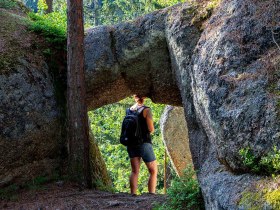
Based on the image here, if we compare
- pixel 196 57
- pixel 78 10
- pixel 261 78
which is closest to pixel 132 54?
pixel 78 10

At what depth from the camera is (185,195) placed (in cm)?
554

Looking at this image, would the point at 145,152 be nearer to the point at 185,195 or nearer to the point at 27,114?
the point at 27,114

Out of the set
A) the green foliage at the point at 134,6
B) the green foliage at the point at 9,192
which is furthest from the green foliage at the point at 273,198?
the green foliage at the point at 134,6

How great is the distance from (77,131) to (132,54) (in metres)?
2.09

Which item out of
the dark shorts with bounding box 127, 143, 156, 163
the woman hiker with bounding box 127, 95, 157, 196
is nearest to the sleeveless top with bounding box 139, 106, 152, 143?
the woman hiker with bounding box 127, 95, 157, 196

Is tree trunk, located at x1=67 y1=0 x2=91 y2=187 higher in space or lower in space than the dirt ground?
higher

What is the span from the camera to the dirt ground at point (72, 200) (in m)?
6.30

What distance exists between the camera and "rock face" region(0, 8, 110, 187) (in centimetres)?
720

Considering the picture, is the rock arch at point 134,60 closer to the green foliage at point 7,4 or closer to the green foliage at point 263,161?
the green foliage at point 7,4

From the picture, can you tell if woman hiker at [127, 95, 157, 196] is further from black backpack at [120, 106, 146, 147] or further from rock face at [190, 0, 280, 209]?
rock face at [190, 0, 280, 209]

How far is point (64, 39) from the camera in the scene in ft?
28.7

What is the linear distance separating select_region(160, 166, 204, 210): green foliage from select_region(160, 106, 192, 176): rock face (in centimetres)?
673

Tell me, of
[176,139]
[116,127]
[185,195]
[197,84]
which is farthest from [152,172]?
[116,127]

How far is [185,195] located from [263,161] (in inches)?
85.5
